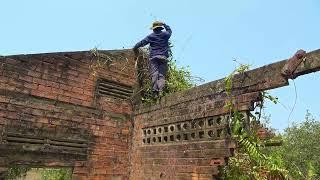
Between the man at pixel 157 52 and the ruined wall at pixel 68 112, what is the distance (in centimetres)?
70

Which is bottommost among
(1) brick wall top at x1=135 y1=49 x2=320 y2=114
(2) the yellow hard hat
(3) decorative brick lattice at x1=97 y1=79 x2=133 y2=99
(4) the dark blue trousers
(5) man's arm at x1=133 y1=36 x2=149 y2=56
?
(1) brick wall top at x1=135 y1=49 x2=320 y2=114

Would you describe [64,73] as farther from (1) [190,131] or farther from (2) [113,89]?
(1) [190,131]

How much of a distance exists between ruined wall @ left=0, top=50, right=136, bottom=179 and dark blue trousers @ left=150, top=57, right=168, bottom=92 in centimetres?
70

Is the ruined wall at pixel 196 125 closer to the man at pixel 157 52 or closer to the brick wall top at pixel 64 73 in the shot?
the man at pixel 157 52

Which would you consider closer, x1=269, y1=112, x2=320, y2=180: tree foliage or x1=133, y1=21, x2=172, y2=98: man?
x1=133, y1=21, x2=172, y2=98: man

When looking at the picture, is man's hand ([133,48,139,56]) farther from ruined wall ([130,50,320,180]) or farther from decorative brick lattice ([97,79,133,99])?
ruined wall ([130,50,320,180])

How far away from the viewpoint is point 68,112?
6602mm

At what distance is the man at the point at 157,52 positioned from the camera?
7.34 m

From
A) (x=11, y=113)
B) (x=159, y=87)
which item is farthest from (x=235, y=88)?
(x=11, y=113)

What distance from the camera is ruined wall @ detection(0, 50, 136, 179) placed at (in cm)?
591

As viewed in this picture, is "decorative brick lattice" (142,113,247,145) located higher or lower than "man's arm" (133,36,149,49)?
lower

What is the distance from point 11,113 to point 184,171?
3.36 meters

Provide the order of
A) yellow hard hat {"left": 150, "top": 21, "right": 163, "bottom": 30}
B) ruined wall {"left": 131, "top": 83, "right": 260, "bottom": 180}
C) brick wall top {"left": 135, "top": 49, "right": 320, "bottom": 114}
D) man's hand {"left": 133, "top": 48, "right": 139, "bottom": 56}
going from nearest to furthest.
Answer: brick wall top {"left": 135, "top": 49, "right": 320, "bottom": 114} < ruined wall {"left": 131, "top": 83, "right": 260, "bottom": 180} < yellow hard hat {"left": 150, "top": 21, "right": 163, "bottom": 30} < man's hand {"left": 133, "top": 48, "right": 139, "bottom": 56}

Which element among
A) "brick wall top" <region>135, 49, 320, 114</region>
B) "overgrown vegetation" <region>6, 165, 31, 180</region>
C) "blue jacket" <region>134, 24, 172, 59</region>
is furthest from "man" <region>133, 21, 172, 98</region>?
"overgrown vegetation" <region>6, 165, 31, 180</region>
